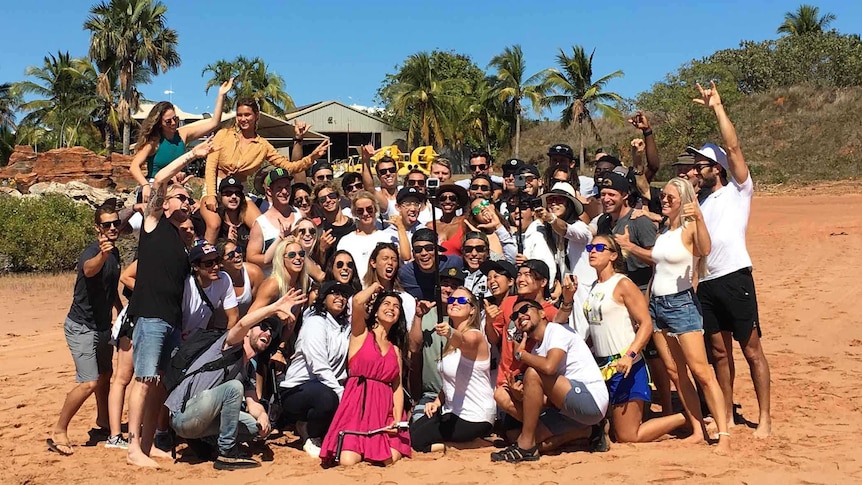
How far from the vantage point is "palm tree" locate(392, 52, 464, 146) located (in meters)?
44.1

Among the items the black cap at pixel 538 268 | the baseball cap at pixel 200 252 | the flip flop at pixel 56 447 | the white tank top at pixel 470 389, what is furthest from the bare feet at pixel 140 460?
the black cap at pixel 538 268

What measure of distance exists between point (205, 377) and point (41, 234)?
42.5 feet

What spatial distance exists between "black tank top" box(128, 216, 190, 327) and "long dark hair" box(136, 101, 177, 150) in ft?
4.61

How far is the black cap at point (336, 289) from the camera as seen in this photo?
6.38m

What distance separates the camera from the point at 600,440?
19.8 feet

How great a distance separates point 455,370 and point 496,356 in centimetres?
35

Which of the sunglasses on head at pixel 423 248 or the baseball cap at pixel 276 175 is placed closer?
the sunglasses on head at pixel 423 248

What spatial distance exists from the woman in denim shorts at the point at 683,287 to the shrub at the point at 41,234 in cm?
1455

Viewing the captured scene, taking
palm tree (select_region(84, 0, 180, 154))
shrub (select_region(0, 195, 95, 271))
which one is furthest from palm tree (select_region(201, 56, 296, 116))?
shrub (select_region(0, 195, 95, 271))

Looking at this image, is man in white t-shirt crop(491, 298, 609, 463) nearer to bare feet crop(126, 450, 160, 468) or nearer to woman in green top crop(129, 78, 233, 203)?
bare feet crop(126, 450, 160, 468)

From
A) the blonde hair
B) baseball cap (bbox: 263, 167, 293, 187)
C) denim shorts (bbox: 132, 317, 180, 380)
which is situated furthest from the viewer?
baseball cap (bbox: 263, 167, 293, 187)

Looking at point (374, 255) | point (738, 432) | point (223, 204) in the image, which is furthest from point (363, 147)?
point (738, 432)

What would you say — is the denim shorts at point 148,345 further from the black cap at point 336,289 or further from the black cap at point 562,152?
the black cap at point 562,152

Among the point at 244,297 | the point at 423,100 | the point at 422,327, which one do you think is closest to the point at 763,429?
the point at 422,327
